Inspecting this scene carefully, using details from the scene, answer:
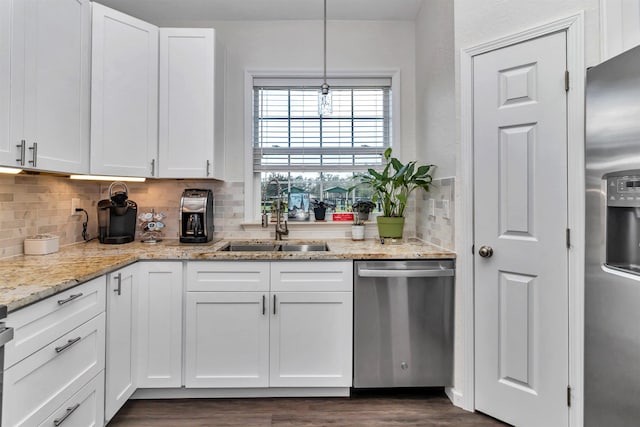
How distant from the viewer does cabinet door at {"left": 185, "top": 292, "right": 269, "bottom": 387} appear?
6.89 feet

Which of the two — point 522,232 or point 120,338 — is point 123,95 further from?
point 522,232

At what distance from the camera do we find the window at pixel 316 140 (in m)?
3.00

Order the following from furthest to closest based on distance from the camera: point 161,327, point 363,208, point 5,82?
point 363,208 → point 161,327 → point 5,82

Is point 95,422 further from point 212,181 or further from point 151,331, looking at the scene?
point 212,181

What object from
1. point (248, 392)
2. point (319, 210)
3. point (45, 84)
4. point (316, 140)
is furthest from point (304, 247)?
point (45, 84)

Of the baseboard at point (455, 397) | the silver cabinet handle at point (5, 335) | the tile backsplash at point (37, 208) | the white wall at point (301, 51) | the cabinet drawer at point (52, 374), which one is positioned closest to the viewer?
the silver cabinet handle at point (5, 335)

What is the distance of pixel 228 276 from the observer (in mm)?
2119

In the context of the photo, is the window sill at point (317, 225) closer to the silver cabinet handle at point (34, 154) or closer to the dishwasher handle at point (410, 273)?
the dishwasher handle at point (410, 273)

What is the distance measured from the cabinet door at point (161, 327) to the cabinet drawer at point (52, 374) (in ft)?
1.24

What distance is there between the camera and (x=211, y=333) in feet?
6.90

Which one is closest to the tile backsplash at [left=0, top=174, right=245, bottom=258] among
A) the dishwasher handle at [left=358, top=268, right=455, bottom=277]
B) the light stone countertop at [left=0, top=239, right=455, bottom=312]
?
the light stone countertop at [left=0, top=239, right=455, bottom=312]

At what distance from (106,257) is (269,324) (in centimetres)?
103

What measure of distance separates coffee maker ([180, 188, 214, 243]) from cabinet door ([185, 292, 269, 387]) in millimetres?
565

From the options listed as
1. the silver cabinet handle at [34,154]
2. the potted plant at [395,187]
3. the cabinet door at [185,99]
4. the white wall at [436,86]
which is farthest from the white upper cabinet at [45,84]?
the white wall at [436,86]
